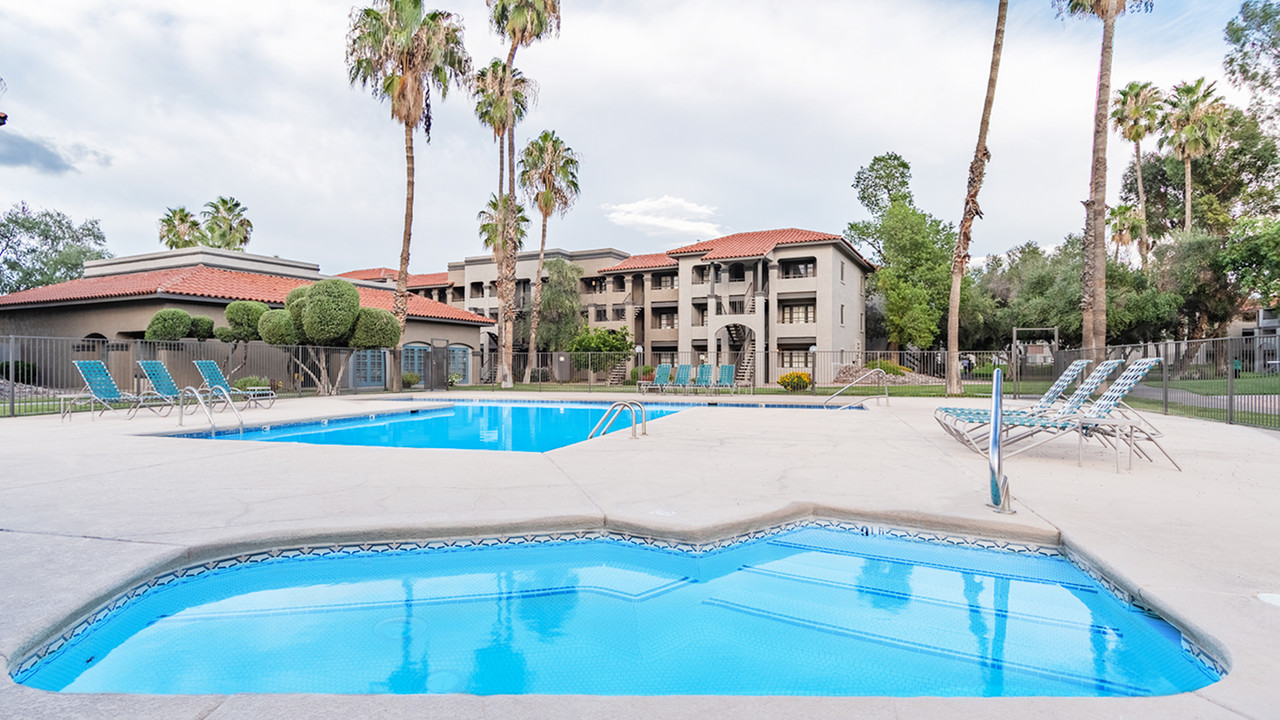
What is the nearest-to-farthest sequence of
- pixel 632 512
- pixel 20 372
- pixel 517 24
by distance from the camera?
pixel 632 512 < pixel 20 372 < pixel 517 24

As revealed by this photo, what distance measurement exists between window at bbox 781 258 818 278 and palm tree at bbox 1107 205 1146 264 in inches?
664

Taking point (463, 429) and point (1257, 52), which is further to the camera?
point (1257, 52)

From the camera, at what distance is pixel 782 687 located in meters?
2.54

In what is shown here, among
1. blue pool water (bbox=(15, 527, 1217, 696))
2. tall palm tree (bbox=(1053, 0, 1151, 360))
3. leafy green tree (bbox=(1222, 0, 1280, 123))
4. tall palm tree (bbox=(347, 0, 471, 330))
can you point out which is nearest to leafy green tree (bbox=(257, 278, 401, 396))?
tall palm tree (bbox=(347, 0, 471, 330))

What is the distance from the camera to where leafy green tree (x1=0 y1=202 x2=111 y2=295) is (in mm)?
41150

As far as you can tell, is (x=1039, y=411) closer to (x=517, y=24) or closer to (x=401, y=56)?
(x=401, y=56)

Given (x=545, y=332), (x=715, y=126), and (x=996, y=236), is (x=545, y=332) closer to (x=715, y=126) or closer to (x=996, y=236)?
(x=715, y=126)

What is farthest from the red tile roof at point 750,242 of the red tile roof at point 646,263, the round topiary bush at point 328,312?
the round topiary bush at point 328,312

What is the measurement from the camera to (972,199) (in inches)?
827

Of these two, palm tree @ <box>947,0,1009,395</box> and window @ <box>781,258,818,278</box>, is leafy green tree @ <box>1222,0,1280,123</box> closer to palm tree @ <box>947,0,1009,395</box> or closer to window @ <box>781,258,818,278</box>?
palm tree @ <box>947,0,1009,395</box>

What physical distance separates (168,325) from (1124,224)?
45.2 meters

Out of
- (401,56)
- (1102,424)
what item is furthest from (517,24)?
(1102,424)

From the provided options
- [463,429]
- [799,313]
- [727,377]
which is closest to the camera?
[463,429]

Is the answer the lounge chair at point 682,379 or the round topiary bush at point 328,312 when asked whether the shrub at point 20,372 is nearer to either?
the round topiary bush at point 328,312
